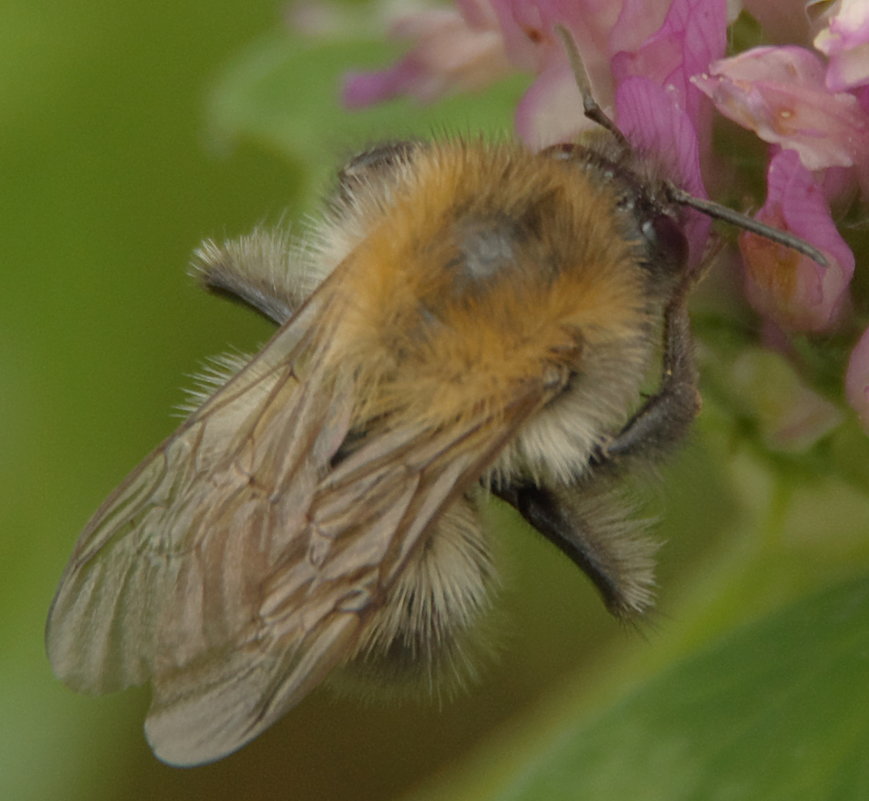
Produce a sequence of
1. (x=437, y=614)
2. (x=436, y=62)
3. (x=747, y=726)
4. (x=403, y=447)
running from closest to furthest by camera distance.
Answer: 1. (x=403, y=447)
2. (x=437, y=614)
3. (x=747, y=726)
4. (x=436, y=62)

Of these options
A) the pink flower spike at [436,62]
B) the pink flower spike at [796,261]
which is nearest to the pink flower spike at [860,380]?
the pink flower spike at [796,261]

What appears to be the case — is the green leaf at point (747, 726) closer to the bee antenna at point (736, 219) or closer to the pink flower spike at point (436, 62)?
the bee antenna at point (736, 219)

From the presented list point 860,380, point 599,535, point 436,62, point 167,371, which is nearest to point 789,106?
point 860,380

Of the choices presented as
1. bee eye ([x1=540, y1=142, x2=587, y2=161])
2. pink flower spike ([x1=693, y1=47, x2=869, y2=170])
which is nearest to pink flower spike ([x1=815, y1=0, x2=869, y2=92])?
pink flower spike ([x1=693, y1=47, x2=869, y2=170])

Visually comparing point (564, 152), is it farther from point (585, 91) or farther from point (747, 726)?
point (747, 726)

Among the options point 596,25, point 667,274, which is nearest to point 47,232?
point 596,25

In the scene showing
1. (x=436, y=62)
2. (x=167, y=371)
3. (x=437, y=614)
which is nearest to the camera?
(x=437, y=614)

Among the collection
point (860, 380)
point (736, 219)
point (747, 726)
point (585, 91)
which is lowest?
point (747, 726)

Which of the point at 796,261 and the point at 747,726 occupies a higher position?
the point at 796,261
